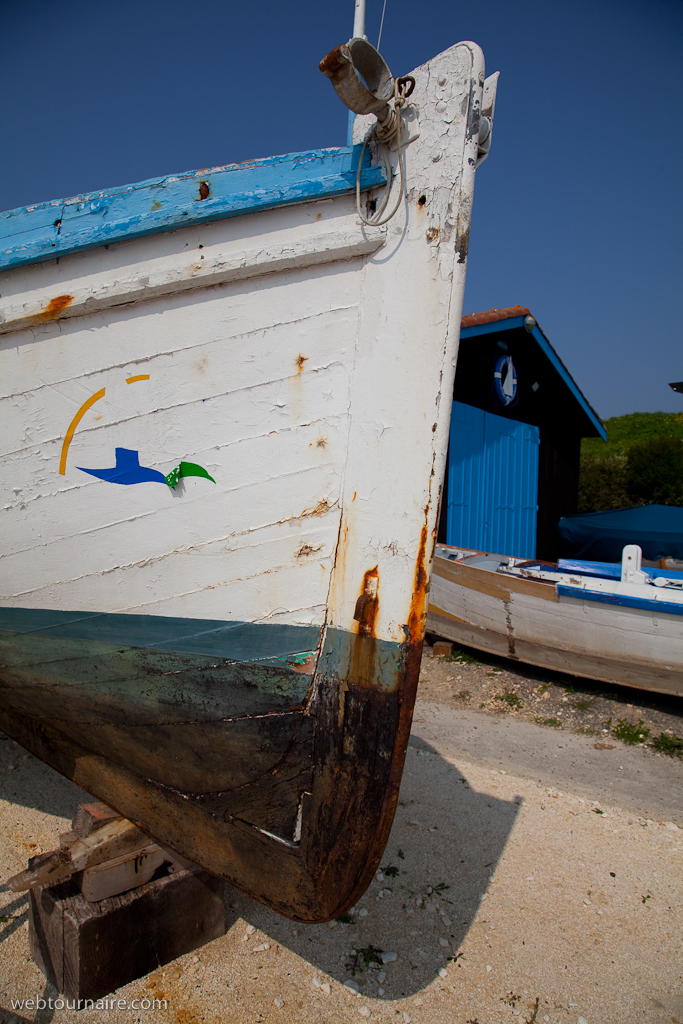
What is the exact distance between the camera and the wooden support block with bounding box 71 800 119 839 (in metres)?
2.23

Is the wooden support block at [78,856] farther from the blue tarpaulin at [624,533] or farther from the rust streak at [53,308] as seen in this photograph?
the blue tarpaulin at [624,533]

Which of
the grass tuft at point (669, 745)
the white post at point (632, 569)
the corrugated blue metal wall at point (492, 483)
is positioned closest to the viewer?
the grass tuft at point (669, 745)

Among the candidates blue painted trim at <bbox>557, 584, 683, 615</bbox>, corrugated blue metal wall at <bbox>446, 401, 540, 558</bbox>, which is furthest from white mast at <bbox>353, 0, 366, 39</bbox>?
corrugated blue metal wall at <bbox>446, 401, 540, 558</bbox>

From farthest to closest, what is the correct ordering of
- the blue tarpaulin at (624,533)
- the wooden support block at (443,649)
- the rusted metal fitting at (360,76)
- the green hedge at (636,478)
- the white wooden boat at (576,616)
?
the green hedge at (636,478) → the blue tarpaulin at (624,533) → the wooden support block at (443,649) → the white wooden boat at (576,616) → the rusted metal fitting at (360,76)

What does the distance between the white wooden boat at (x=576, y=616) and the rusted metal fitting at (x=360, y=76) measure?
423cm

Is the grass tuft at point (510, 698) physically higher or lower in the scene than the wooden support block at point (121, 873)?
lower

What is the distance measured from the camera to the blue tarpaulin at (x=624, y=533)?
7383 mm

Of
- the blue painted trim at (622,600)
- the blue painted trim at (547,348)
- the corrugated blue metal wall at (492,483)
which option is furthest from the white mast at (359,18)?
the corrugated blue metal wall at (492,483)

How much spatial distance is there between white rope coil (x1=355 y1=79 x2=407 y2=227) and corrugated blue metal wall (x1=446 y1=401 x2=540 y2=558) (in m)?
5.35

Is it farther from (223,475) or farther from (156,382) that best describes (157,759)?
(156,382)

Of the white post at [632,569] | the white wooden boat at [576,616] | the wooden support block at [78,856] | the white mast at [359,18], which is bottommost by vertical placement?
the wooden support block at [78,856]

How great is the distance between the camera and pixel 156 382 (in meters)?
1.85

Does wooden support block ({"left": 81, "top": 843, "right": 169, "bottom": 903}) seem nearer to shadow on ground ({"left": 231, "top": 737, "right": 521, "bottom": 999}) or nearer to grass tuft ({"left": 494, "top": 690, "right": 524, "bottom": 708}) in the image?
shadow on ground ({"left": 231, "top": 737, "right": 521, "bottom": 999})

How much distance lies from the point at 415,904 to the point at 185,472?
223 centimetres
